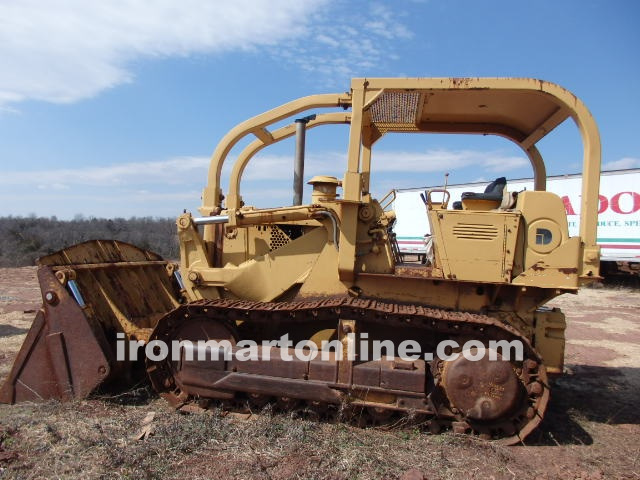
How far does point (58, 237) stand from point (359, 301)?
32.0m

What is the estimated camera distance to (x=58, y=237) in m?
31.8

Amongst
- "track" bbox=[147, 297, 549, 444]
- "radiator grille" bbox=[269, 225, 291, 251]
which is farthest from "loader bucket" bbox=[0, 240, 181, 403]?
"radiator grille" bbox=[269, 225, 291, 251]

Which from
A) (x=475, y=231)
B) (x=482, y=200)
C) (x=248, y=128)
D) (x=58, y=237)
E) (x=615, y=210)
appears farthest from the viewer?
(x=58, y=237)

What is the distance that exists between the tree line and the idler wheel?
17706 millimetres

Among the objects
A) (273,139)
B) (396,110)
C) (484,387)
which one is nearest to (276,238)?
(273,139)

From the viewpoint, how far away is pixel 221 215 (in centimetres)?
537

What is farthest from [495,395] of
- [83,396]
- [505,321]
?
[83,396]

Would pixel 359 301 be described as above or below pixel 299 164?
below

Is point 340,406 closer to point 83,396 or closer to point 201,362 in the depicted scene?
point 201,362

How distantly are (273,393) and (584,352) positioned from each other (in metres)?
6.65

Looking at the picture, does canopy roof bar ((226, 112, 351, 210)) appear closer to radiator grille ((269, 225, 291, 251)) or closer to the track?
radiator grille ((269, 225, 291, 251))

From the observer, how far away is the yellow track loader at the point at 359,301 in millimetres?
4582

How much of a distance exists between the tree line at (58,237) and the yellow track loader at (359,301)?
1585cm

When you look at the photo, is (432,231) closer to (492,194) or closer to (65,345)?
(492,194)
